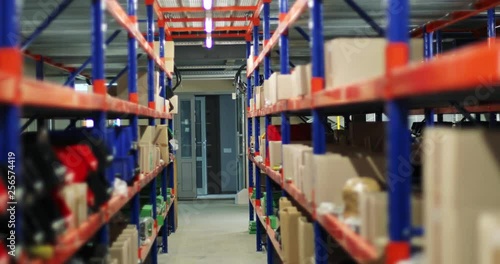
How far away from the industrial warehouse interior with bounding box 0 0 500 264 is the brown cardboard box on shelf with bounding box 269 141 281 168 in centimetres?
2

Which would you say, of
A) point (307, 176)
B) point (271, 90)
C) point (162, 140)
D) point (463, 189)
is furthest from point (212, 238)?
point (463, 189)

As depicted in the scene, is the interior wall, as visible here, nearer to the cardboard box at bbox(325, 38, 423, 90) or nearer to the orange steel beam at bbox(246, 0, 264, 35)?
the orange steel beam at bbox(246, 0, 264, 35)

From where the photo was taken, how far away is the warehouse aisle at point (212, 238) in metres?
6.61

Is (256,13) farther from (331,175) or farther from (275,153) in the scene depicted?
(331,175)

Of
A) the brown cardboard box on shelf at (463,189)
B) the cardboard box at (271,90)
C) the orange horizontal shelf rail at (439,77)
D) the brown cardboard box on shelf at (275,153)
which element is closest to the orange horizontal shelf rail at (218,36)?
the cardboard box at (271,90)

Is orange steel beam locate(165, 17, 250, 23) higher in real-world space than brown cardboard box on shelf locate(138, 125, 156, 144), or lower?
higher

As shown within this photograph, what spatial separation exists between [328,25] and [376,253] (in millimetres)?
4525

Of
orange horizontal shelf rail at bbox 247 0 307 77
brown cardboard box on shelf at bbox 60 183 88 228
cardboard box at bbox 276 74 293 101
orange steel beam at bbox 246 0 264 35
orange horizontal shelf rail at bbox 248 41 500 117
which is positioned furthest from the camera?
orange steel beam at bbox 246 0 264 35

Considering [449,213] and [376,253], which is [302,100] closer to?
[376,253]

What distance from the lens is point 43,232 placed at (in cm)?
188

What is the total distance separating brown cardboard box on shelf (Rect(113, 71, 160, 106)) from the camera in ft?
15.8

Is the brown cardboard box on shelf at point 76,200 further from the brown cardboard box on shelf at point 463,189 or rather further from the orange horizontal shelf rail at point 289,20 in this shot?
the orange horizontal shelf rail at point 289,20

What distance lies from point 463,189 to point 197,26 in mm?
7140

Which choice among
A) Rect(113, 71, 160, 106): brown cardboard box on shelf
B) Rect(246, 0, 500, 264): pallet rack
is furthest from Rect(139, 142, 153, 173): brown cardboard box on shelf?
Rect(246, 0, 500, 264): pallet rack
